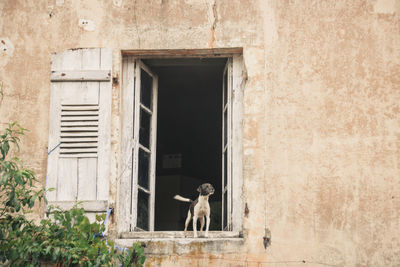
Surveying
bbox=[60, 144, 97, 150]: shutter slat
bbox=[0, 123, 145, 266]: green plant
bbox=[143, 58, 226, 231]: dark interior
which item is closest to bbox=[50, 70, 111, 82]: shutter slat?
bbox=[60, 144, 97, 150]: shutter slat

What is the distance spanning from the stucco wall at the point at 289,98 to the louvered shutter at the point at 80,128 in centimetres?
8

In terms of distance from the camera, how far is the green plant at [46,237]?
514 centimetres

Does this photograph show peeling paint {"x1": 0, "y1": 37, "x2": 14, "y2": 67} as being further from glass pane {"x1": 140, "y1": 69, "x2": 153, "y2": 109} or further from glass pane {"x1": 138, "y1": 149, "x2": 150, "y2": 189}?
glass pane {"x1": 138, "y1": 149, "x2": 150, "y2": 189}

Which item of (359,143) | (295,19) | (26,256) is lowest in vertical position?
(26,256)

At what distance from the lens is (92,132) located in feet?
19.2

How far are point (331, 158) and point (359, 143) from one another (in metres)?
0.24

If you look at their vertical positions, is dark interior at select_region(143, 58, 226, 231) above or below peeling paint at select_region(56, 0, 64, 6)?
below

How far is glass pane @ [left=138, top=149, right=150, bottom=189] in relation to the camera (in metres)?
6.02

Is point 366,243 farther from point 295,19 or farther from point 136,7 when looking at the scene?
point 136,7

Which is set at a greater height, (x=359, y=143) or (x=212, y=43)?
(x=212, y=43)

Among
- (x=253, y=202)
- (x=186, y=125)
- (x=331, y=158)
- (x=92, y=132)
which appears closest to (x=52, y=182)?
(x=92, y=132)

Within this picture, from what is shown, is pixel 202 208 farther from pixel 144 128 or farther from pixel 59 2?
pixel 59 2

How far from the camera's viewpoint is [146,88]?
6.29 meters

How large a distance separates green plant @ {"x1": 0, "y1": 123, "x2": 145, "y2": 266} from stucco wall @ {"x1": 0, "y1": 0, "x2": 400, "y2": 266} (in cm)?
43
